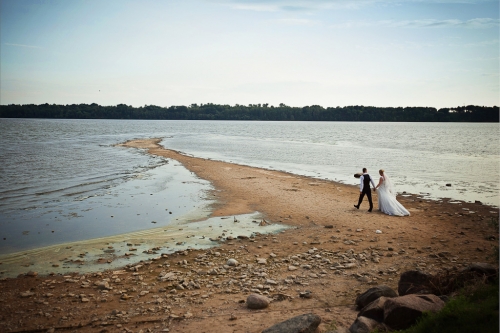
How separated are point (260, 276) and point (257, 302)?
6.45 ft

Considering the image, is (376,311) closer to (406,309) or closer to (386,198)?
(406,309)

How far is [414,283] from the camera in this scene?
336 inches

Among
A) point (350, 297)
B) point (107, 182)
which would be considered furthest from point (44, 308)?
point (107, 182)

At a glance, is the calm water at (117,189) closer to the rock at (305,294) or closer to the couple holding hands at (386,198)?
the couple holding hands at (386,198)

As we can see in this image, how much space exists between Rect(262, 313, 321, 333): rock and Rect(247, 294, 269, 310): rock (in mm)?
1405

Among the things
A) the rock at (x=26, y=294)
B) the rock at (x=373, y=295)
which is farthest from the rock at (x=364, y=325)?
the rock at (x=26, y=294)

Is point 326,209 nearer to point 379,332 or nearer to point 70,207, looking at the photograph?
point 379,332

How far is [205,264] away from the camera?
11414mm

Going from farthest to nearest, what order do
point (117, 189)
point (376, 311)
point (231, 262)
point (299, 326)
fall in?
point (117, 189) → point (231, 262) → point (376, 311) → point (299, 326)

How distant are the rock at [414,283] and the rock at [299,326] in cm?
261

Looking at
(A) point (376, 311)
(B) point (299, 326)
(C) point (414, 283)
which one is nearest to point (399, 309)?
(A) point (376, 311)

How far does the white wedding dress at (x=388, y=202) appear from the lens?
17.6m

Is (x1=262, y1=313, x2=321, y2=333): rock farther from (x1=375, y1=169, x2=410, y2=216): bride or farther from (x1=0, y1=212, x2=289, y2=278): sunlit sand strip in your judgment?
(x1=375, y1=169, x2=410, y2=216): bride

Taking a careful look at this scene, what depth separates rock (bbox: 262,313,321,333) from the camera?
6895 millimetres
